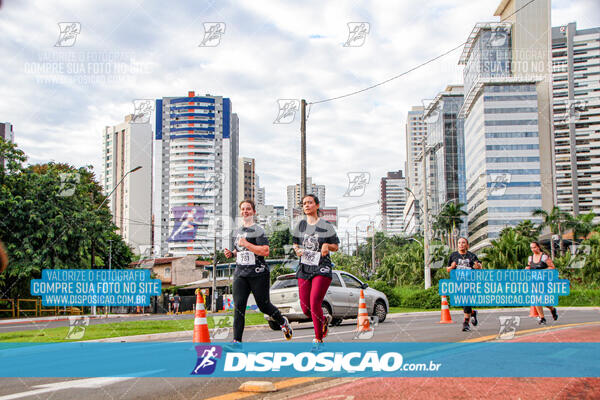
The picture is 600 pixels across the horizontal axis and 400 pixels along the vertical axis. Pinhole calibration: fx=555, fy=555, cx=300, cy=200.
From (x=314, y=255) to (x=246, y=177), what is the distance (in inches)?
7075

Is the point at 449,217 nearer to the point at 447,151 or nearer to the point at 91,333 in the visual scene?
the point at 447,151

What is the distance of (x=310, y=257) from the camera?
6.41 metres

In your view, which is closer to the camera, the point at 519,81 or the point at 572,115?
the point at 519,81

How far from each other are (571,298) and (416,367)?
104 ft

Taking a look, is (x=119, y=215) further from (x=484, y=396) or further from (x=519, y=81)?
(x=484, y=396)

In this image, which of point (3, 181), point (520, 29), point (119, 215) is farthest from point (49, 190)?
point (520, 29)

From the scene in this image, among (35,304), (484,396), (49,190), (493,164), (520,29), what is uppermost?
(520,29)

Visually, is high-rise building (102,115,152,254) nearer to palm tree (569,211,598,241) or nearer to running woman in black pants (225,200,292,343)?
palm tree (569,211,598,241)

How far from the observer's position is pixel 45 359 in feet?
24.8

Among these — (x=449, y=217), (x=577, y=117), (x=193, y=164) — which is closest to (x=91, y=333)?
(x=449, y=217)

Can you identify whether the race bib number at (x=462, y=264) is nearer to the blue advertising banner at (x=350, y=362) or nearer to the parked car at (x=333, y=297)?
the parked car at (x=333, y=297)

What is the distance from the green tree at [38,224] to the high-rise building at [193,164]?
113 meters

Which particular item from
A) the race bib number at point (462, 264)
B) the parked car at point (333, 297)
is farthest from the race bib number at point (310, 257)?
the parked car at point (333, 297)

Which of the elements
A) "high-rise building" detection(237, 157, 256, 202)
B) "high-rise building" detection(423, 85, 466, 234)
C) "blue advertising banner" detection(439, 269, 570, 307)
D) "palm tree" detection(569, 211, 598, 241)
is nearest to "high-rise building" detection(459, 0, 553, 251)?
"high-rise building" detection(423, 85, 466, 234)
